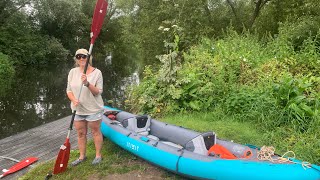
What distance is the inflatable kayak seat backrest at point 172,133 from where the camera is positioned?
428cm

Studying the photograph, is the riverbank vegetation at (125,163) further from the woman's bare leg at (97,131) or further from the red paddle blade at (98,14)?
the red paddle blade at (98,14)

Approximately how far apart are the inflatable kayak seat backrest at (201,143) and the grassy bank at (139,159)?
0.41 meters

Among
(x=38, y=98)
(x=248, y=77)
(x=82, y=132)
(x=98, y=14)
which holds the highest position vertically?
(x=98, y=14)

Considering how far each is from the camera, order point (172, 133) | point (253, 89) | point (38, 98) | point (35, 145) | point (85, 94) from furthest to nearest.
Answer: point (38, 98) → point (253, 89) → point (35, 145) → point (172, 133) → point (85, 94)

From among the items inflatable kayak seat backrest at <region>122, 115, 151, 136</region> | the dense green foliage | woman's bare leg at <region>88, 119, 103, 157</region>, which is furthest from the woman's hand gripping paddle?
the dense green foliage

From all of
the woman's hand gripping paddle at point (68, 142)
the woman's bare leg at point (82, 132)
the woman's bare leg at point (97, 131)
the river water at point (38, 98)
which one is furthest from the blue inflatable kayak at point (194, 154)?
the river water at point (38, 98)

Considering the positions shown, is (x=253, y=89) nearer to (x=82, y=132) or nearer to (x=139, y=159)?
(x=139, y=159)

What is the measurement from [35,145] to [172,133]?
2552 mm

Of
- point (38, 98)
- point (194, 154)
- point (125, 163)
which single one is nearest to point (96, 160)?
point (125, 163)

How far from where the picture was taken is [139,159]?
4.33 metres

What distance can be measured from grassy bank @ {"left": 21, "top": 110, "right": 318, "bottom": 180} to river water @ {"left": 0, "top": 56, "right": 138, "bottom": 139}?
11.7 ft

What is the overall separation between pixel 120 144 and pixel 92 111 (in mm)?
785

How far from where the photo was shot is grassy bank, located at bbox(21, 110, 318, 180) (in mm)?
3930

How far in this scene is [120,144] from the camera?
4.41 meters
